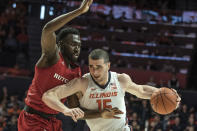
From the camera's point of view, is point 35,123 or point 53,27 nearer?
point 53,27

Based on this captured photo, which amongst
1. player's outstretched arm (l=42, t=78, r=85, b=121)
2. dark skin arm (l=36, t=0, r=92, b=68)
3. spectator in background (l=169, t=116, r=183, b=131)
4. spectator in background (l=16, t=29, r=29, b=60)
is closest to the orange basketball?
player's outstretched arm (l=42, t=78, r=85, b=121)

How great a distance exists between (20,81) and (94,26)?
453 cm

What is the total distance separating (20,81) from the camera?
1270 cm

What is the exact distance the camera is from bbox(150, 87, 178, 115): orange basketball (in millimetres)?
3998

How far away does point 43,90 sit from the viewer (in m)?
4.04

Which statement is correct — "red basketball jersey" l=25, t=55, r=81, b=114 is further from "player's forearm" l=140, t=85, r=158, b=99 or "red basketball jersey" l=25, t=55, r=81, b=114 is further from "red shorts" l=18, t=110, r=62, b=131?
"player's forearm" l=140, t=85, r=158, b=99

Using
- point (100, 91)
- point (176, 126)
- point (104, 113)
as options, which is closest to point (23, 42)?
point (176, 126)

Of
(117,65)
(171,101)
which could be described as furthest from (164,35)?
(171,101)

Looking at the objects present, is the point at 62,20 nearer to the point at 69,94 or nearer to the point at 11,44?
the point at 69,94

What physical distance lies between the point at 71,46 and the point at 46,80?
1.66 ft

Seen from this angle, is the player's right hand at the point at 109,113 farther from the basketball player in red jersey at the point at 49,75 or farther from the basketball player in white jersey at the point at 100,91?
the basketball player in red jersey at the point at 49,75

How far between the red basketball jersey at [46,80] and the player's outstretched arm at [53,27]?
0.62ft

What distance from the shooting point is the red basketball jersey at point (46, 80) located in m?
Result: 3.99

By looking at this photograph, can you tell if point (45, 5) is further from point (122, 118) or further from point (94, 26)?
point (94, 26)
